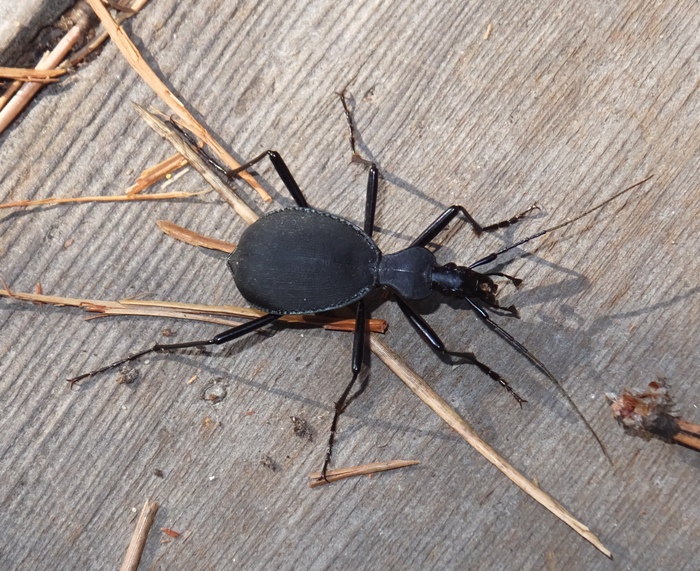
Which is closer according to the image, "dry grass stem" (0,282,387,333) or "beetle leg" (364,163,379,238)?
"dry grass stem" (0,282,387,333)

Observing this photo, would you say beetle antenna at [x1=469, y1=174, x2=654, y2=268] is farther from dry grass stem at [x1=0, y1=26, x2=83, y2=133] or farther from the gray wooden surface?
dry grass stem at [x1=0, y1=26, x2=83, y2=133]

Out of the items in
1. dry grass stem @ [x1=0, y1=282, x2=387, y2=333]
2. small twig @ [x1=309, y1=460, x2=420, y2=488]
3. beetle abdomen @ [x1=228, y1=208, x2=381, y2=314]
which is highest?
beetle abdomen @ [x1=228, y1=208, x2=381, y2=314]

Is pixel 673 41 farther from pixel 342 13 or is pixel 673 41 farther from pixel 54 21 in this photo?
pixel 54 21

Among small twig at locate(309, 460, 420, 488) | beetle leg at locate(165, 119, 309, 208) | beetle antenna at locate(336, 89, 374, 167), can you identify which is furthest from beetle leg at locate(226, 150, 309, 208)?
small twig at locate(309, 460, 420, 488)

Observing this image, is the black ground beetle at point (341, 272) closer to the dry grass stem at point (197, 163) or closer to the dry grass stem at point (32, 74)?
the dry grass stem at point (197, 163)

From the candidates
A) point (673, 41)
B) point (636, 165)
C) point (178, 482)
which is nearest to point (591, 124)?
point (636, 165)

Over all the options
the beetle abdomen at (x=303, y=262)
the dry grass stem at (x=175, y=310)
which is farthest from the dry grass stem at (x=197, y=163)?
the dry grass stem at (x=175, y=310)
